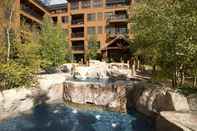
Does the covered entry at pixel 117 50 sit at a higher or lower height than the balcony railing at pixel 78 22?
lower

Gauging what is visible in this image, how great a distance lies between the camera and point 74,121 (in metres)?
14.7

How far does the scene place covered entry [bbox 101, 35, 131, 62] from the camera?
154 ft

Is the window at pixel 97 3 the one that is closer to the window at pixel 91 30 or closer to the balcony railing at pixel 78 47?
the window at pixel 91 30

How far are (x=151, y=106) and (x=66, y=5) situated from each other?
48.0 metres

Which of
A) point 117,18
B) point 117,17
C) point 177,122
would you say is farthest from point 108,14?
point 177,122

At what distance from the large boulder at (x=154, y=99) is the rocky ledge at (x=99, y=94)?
775mm

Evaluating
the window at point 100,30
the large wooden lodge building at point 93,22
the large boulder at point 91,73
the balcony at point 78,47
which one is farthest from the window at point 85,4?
the large boulder at point 91,73

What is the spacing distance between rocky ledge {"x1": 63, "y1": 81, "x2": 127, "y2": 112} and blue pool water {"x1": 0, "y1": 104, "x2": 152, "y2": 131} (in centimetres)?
194

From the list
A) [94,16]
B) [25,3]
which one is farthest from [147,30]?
[94,16]

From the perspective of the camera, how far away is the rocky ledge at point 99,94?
734 inches

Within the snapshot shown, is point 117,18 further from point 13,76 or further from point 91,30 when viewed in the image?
point 13,76

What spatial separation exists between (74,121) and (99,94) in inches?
206

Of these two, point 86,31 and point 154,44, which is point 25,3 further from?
point 154,44

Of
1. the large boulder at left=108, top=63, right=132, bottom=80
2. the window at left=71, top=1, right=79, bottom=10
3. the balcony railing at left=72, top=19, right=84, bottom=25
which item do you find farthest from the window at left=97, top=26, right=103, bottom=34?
the large boulder at left=108, top=63, right=132, bottom=80
